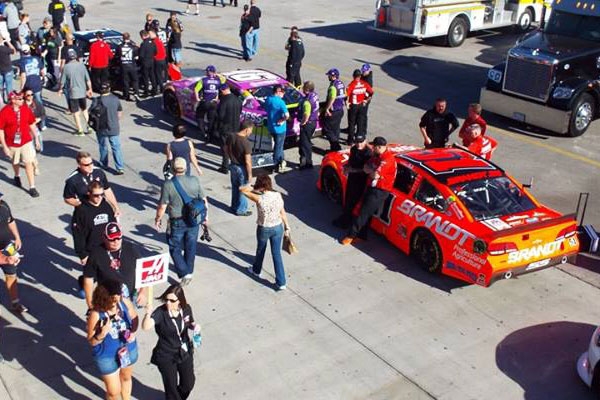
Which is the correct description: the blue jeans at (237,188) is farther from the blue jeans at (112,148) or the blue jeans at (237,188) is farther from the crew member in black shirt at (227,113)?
the blue jeans at (112,148)

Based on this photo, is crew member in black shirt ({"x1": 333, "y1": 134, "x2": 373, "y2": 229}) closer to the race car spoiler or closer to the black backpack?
the race car spoiler

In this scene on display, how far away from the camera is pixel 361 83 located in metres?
13.8

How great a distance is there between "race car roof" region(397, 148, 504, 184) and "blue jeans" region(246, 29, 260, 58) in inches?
451

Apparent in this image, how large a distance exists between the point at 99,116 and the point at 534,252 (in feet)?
24.3

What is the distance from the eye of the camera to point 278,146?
42.8 ft

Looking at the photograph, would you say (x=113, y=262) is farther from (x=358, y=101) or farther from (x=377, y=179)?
(x=358, y=101)

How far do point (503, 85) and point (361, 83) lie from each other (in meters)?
4.19

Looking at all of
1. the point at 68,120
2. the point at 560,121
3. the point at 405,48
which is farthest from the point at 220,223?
the point at 405,48

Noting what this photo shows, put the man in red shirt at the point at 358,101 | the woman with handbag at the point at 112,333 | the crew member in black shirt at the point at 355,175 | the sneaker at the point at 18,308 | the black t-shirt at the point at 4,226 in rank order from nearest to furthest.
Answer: the woman with handbag at the point at 112,333 → the black t-shirt at the point at 4,226 → the sneaker at the point at 18,308 → the crew member in black shirt at the point at 355,175 → the man in red shirt at the point at 358,101

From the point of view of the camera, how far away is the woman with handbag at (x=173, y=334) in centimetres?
662

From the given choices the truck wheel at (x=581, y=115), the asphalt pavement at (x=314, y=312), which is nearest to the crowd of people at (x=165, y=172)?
the asphalt pavement at (x=314, y=312)

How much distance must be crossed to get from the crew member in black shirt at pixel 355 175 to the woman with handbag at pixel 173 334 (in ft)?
15.7

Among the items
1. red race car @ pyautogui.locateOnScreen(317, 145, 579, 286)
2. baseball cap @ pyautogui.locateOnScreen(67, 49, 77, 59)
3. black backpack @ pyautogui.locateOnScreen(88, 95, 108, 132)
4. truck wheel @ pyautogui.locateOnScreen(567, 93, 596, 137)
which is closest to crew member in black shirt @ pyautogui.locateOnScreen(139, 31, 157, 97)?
baseball cap @ pyautogui.locateOnScreen(67, 49, 77, 59)

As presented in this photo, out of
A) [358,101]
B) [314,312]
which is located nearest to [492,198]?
[314,312]
